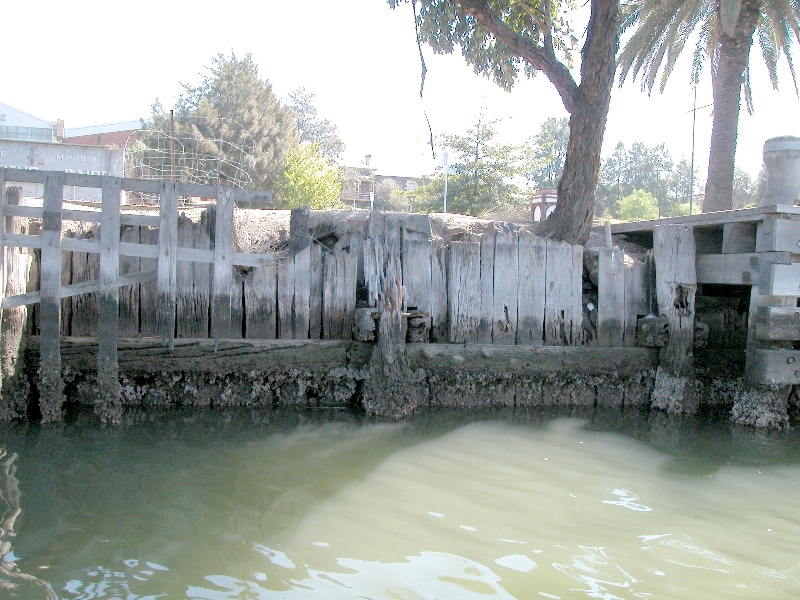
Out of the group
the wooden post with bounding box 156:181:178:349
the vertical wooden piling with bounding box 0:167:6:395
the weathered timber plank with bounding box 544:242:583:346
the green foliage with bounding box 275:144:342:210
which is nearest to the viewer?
the vertical wooden piling with bounding box 0:167:6:395

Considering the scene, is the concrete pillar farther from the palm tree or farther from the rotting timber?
the palm tree

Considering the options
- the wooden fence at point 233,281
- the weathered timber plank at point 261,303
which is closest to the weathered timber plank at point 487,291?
the wooden fence at point 233,281

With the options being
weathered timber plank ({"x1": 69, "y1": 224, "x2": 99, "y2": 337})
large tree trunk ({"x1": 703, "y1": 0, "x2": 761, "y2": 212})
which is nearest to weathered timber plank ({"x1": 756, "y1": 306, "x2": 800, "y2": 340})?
weathered timber plank ({"x1": 69, "y1": 224, "x2": 99, "y2": 337})

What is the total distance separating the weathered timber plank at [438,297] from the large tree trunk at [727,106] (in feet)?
31.5

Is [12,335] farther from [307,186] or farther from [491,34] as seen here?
[307,186]

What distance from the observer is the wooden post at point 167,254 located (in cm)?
679

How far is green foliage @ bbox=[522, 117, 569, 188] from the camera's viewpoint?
28172 mm

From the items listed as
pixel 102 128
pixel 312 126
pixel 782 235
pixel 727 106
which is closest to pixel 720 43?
pixel 727 106

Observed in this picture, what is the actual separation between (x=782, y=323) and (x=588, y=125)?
383cm

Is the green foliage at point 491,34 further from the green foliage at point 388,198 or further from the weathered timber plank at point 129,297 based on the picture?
the green foliage at point 388,198

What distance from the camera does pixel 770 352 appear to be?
24.0ft

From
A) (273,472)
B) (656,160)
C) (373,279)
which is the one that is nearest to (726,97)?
(373,279)

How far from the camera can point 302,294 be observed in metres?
7.54

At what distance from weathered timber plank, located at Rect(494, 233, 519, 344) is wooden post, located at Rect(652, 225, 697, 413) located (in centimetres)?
180
